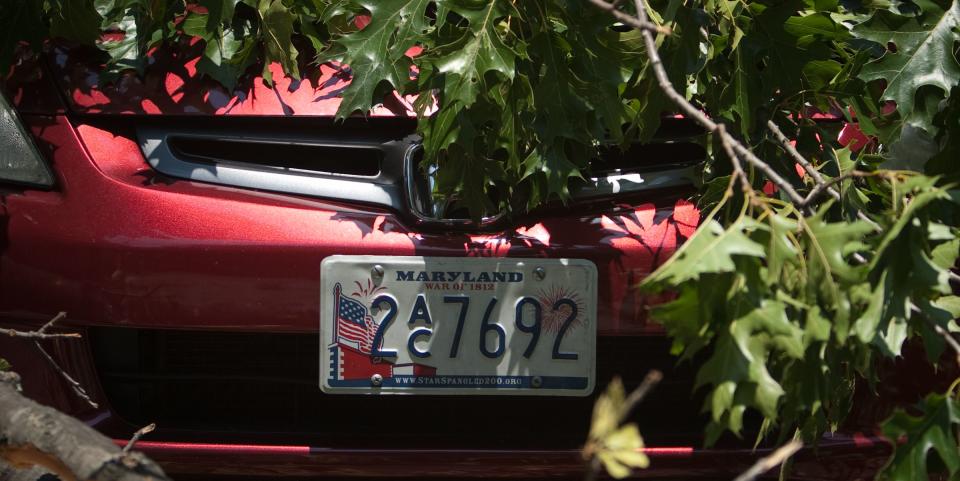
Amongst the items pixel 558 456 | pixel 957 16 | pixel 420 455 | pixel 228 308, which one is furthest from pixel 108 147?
pixel 957 16

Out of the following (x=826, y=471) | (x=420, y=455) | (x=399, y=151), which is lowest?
(x=826, y=471)

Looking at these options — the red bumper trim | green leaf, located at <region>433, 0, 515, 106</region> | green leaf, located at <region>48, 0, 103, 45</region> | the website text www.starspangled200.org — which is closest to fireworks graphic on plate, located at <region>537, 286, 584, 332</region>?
the website text www.starspangled200.org

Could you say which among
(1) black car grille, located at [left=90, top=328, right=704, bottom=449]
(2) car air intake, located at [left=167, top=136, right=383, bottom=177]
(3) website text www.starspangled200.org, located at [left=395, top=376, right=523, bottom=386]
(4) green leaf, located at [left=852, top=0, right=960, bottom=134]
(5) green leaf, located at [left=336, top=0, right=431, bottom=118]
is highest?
(5) green leaf, located at [left=336, top=0, right=431, bottom=118]

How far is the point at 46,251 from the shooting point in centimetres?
194

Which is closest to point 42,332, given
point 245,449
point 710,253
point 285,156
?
point 245,449

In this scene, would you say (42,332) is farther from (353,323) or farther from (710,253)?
(710,253)

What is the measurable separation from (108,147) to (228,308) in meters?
0.38

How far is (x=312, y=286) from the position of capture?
6.31 ft

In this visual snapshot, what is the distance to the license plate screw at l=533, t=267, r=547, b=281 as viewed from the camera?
1.93m

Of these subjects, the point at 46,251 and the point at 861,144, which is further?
the point at 861,144

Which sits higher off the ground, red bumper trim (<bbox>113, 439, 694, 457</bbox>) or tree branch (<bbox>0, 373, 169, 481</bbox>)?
tree branch (<bbox>0, 373, 169, 481</bbox>)

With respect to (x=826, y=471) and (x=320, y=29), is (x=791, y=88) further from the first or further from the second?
(x=320, y=29)

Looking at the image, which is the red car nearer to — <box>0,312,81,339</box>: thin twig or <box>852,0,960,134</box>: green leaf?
<box>0,312,81,339</box>: thin twig

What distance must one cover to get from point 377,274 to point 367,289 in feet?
0.10
